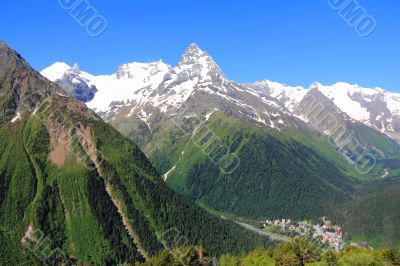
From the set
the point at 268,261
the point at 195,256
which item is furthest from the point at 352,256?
the point at 195,256

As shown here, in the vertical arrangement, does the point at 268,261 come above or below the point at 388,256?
below

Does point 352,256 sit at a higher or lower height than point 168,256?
higher

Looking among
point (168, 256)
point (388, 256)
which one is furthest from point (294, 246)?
point (168, 256)

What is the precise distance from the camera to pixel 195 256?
19775cm

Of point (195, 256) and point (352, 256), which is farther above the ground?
point (352, 256)

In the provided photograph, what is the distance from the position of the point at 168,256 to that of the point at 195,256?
30.8 feet

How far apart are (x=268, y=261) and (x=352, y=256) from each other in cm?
2873

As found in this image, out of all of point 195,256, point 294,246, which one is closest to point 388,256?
point 294,246

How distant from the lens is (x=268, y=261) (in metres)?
199

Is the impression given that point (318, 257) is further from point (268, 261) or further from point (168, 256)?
point (168, 256)

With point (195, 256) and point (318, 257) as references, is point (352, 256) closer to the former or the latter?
point (318, 257)

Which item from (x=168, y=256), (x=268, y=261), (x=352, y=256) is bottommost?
(x=168, y=256)

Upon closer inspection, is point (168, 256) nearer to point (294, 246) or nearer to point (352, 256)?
point (294, 246)

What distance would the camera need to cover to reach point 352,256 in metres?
189
